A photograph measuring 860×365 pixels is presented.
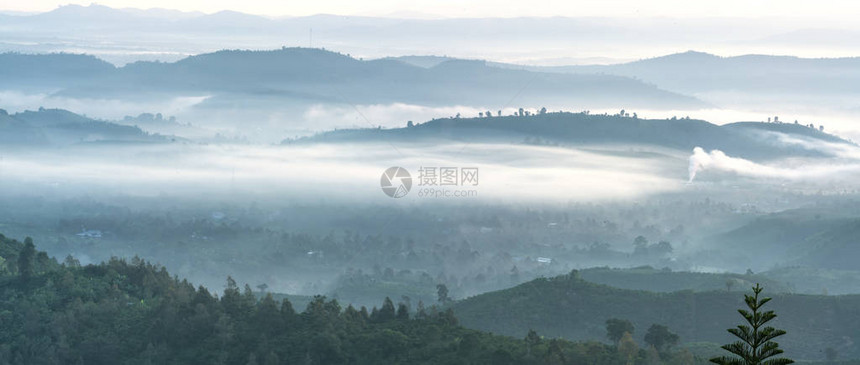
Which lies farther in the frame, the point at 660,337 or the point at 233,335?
the point at 660,337

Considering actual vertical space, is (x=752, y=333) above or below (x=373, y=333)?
above

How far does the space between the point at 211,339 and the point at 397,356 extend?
1079 inches

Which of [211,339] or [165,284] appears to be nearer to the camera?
[211,339]

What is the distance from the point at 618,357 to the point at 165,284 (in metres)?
78.7

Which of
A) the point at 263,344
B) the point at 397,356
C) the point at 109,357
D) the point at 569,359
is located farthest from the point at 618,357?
the point at 109,357

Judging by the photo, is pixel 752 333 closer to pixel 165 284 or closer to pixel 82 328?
pixel 82 328

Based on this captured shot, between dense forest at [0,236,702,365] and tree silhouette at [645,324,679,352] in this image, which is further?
tree silhouette at [645,324,679,352]

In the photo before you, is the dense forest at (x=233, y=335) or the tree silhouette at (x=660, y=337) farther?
the tree silhouette at (x=660, y=337)

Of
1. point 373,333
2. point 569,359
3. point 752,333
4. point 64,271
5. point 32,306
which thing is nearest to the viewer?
point 752,333

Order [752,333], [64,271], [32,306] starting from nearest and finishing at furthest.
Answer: [752,333], [32,306], [64,271]

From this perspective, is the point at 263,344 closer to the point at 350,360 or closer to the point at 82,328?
the point at 350,360

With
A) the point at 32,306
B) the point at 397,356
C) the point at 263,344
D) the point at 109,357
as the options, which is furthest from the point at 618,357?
the point at 32,306

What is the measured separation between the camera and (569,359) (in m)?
151

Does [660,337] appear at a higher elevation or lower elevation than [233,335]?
higher
